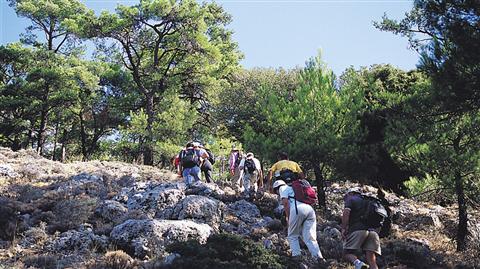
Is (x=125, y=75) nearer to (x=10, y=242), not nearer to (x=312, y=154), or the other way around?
(x=312, y=154)

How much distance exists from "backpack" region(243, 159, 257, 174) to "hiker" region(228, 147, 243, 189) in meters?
1.03

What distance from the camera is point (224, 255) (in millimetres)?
7496

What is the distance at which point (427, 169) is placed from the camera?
38.2 feet

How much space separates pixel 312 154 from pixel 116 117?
1659 centimetres

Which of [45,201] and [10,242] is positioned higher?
[45,201]

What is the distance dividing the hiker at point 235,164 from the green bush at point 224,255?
20.2 feet

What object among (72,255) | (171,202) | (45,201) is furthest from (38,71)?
(72,255)

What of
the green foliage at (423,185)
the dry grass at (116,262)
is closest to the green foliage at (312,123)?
the green foliage at (423,185)

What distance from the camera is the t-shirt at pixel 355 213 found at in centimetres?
753

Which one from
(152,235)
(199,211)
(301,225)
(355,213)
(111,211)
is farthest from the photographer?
(111,211)

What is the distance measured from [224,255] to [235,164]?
6819 mm

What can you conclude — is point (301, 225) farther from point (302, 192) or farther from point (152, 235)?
point (152, 235)

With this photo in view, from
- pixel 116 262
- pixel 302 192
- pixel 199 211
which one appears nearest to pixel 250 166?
pixel 199 211

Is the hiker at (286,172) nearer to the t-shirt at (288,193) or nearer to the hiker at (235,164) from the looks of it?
the t-shirt at (288,193)
